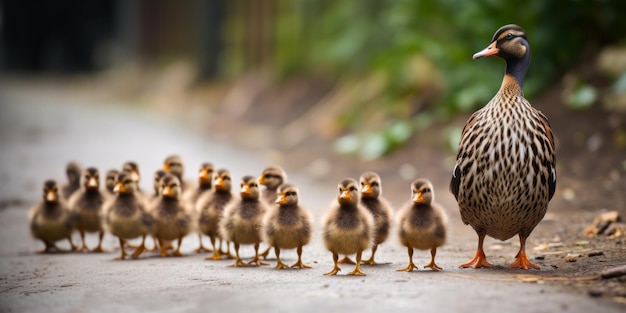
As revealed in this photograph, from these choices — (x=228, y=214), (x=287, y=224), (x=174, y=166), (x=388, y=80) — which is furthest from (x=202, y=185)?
(x=388, y=80)

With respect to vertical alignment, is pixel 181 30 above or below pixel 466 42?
above

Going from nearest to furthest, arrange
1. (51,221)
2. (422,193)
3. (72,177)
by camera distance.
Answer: (422,193), (51,221), (72,177)

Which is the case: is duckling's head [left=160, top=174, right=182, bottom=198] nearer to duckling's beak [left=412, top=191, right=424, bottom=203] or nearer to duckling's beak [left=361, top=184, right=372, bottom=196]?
duckling's beak [left=361, top=184, right=372, bottom=196]

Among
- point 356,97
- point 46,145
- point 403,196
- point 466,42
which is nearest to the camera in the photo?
point 403,196

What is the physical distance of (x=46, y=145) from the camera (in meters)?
20.3

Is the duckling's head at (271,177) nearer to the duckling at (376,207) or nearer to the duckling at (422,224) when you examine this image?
the duckling at (376,207)

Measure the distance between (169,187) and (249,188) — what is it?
111cm

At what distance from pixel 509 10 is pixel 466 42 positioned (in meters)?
1.73

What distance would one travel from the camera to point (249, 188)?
8.48 meters

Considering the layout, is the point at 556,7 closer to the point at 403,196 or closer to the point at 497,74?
the point at 497,74

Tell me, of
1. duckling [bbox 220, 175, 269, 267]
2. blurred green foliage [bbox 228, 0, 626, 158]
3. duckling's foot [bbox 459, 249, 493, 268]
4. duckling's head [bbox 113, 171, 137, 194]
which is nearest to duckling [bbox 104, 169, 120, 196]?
duckling's head [bbox 113, 171, 137, 194]

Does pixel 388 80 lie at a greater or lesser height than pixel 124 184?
greater

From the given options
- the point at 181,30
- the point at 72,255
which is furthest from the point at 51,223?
the point at 181,30

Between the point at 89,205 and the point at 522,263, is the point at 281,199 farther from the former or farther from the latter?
the point at 89,205
